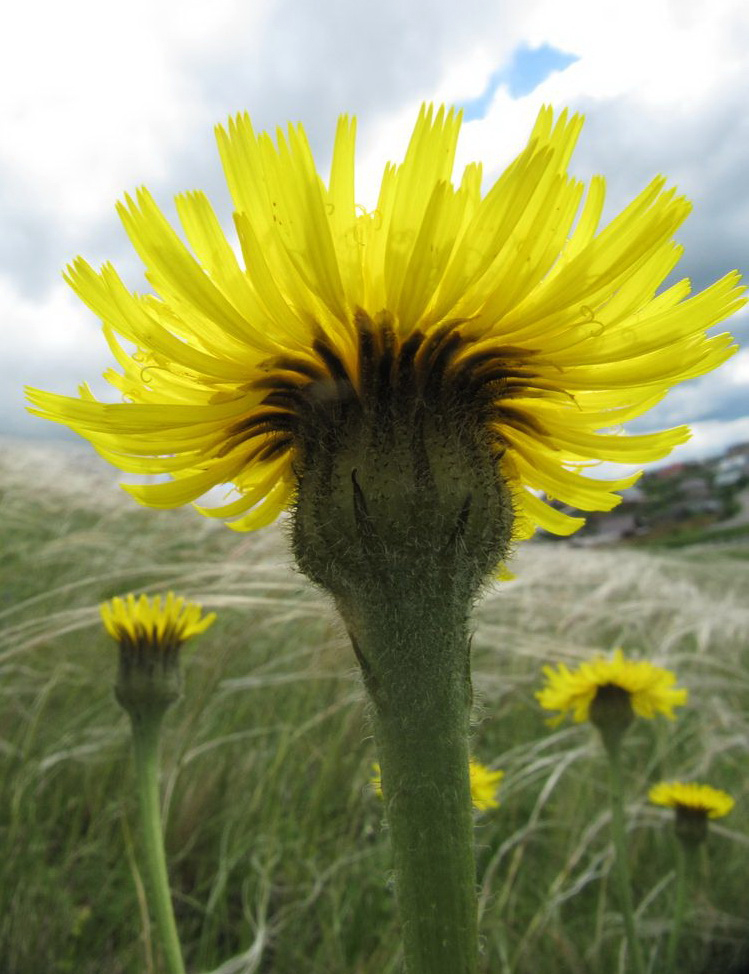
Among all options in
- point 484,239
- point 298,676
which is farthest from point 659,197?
point 298,676

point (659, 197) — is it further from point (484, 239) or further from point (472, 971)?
point (472, 971)

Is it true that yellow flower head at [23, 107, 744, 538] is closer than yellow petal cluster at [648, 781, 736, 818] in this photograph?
Yes

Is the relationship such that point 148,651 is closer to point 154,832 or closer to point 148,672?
point 148,672

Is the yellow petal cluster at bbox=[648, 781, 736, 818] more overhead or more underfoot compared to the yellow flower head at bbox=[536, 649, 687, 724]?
more underfoot

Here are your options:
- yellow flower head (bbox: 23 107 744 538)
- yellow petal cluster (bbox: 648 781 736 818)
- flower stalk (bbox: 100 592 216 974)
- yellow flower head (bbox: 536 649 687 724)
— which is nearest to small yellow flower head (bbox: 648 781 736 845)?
yellow petal cluster (bbox: 648 781 736 818)

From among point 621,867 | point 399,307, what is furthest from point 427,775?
point 621,867

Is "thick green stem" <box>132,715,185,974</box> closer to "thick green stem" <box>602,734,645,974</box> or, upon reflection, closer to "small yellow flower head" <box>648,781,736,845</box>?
"thick green stem" <box>602,734,645,974</box>
